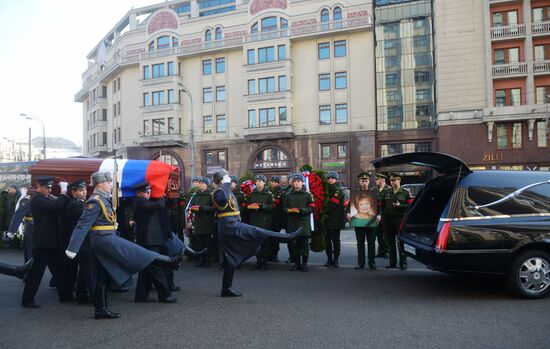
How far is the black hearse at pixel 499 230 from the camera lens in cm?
655

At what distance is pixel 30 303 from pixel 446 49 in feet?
118

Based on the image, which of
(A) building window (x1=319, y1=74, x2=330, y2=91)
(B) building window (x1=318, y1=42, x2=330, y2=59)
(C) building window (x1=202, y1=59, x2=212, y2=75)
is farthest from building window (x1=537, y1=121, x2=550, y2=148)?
(C) building window (x1=202, y1=59, x2=212, y2=75)

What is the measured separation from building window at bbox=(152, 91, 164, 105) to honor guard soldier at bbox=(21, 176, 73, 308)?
131ft

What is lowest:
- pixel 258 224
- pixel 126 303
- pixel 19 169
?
pixel 126 303

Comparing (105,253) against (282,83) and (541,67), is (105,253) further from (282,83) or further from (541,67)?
(541,67)

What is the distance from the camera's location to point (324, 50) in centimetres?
4097

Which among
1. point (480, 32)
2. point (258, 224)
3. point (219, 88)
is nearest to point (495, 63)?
point (480, 32)

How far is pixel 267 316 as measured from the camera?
6.00 meters

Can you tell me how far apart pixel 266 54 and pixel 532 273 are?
37801 mm

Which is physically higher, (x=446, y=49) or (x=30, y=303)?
(x=446, y=49)

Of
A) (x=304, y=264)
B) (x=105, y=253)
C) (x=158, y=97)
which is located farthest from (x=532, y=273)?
(x=158, y=97)

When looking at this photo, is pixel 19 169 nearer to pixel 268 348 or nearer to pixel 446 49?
pixel 268 348

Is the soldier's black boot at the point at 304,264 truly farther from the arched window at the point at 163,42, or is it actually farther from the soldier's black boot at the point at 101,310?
the arched window at the point at 163,42

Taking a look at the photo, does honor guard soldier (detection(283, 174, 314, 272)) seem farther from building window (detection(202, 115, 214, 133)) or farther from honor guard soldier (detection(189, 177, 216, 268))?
building window (detection(202, 115, 214, 133))
